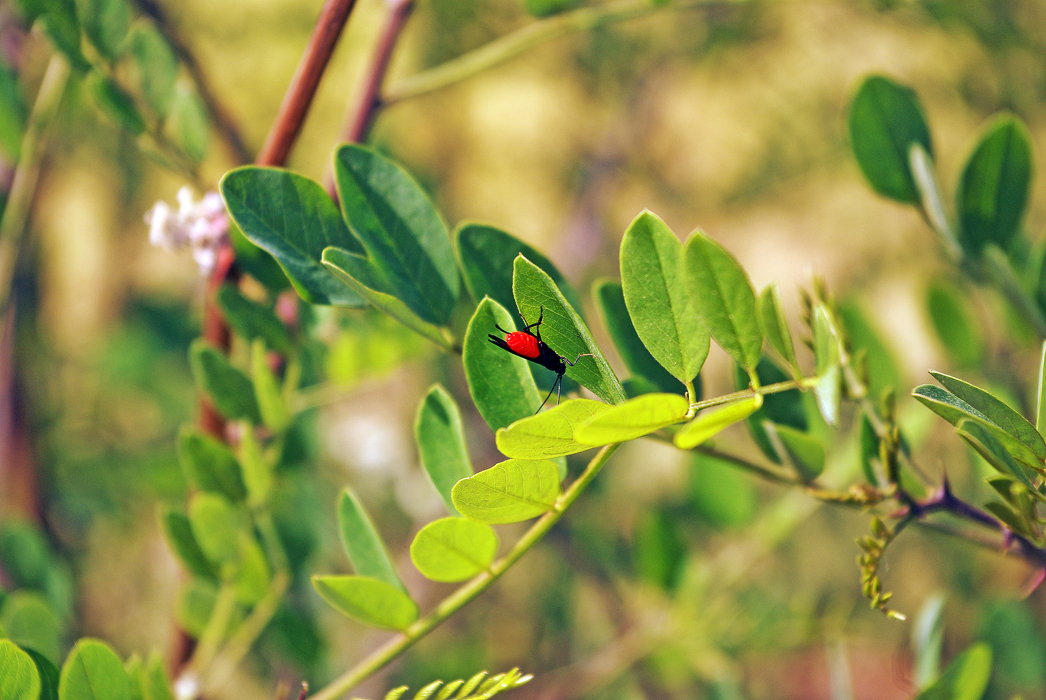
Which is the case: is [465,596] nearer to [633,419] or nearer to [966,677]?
[633,419]

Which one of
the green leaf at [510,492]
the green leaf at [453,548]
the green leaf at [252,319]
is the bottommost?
the green leaf at [453,548]

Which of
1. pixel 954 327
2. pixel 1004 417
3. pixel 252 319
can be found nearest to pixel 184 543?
pixel 252 319

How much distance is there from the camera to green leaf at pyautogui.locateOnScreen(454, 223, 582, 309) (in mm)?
253

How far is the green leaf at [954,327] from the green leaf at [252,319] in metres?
0.42

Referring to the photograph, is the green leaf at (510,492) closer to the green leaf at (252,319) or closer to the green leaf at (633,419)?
the green leaf at (633,419)

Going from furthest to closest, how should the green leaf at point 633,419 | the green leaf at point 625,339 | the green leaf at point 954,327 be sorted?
the green leaf at point 954,327 → the green leaf at point 625,339 → the green leaf at point 633,419

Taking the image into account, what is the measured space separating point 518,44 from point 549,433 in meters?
0.23

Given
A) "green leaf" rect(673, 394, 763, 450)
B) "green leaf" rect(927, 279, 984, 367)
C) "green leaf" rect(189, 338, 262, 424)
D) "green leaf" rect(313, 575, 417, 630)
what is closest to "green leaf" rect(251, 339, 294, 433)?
"green leaf" rect(189, 338, 262, 424)

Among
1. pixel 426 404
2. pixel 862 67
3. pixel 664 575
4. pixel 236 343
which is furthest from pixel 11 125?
pixel 862 67

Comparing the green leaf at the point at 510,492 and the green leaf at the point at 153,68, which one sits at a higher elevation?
the green leaf at the point at 153,68

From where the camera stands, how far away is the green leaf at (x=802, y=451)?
26cm

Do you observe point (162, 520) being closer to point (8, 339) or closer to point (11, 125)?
point (11, 125)

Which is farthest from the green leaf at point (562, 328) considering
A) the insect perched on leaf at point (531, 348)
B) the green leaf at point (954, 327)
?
the green leaf at point (954, 327)

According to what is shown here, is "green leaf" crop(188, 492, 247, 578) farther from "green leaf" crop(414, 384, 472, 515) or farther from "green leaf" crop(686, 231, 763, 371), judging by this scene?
"green leaf" crop(686, 231, 763, 371)
